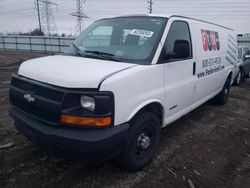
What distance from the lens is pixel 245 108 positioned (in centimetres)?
636

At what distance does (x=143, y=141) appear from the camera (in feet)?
10.0

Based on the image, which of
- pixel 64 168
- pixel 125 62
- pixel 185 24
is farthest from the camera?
pixel 185 24

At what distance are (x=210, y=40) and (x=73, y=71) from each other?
3.39 meters

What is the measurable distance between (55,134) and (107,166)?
108 centimetres

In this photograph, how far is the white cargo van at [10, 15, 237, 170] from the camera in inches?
92.5

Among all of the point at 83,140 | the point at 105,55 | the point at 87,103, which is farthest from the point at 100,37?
the point at 83,140

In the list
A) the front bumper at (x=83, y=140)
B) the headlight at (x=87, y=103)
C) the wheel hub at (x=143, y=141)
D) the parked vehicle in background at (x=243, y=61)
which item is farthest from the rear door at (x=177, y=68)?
the parked vehicle in background at (x=243, y=61)

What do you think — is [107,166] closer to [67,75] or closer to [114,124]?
[114,124]

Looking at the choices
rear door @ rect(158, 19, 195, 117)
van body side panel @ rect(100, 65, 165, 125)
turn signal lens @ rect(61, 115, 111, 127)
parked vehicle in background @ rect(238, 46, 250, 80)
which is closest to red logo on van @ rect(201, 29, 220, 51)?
rear door @ rect(158, 19, 195, 117)

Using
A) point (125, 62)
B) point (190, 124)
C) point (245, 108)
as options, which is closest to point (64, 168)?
point (125, 62)

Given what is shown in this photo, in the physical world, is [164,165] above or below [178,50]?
below

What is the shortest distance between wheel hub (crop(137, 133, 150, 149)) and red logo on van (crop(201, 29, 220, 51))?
2334 millimetres

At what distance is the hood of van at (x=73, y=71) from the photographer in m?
2.34

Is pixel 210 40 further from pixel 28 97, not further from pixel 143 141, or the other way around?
pixel 28 97
